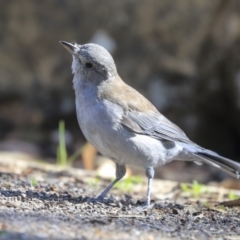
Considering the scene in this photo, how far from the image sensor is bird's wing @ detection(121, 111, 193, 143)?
5.93m

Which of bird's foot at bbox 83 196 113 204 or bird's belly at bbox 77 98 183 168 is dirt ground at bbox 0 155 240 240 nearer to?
bird's foot at bbox 83 196 113 204

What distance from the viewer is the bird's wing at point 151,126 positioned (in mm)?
5926

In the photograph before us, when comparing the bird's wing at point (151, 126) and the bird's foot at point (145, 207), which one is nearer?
the bird's foot at point (145, 207)

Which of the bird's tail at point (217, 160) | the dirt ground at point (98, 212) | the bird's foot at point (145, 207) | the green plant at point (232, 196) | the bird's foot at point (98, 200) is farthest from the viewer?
the green plant at point (232, 196)

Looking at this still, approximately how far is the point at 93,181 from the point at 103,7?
341cm

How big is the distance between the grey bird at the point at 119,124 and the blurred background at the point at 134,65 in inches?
113

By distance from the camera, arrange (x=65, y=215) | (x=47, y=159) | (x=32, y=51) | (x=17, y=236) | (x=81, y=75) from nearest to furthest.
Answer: (x=17, y=236), (x=65, y=215), (x=81, y=75), (x=47, y=159), (x=32, y=51)

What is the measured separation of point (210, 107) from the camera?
32.4 feet

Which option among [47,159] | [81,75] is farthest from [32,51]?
[81,75]

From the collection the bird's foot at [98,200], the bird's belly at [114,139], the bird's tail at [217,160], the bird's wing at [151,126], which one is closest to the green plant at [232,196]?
the bird's tail at [217,160]

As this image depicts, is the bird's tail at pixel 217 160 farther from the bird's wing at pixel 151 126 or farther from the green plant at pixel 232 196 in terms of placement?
the green plant at pixel 232 196

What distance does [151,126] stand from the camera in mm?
6227

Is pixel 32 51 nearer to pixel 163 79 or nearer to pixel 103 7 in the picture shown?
pixel 103 7

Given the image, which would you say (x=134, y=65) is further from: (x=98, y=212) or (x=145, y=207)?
(x=98, y=212)
